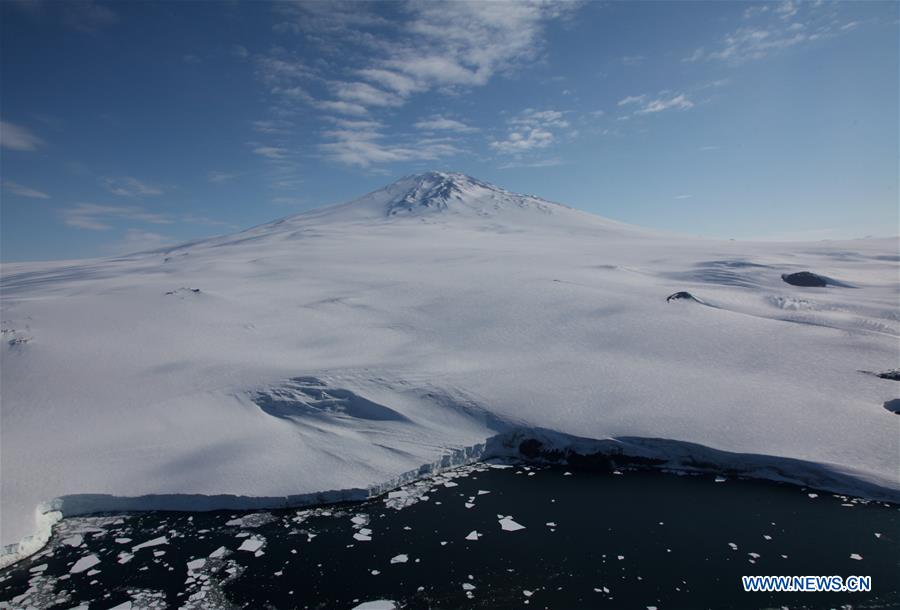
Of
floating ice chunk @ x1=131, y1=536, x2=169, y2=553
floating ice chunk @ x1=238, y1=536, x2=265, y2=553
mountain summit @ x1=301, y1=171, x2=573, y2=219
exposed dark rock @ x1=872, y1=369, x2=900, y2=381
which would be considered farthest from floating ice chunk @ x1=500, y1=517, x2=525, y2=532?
mountain summit @ x1=301, y1=171, x2=573, y2=219

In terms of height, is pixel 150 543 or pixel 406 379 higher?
pixel 406 379

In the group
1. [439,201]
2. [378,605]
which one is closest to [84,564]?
[378,605]

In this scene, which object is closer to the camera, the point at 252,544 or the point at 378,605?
the point at 378,605

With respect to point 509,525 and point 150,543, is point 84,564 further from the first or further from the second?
point 509,525

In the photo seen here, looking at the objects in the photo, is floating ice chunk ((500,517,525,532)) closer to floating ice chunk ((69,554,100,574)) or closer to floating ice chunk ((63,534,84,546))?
floating ice chunk ((69,554,100,574))

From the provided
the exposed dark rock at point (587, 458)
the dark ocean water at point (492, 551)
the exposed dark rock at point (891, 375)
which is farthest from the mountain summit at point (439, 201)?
the dark ocean water at point (492, 551)

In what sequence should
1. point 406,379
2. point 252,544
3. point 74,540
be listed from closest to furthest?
point 252,544
point 74,540
point 406,379

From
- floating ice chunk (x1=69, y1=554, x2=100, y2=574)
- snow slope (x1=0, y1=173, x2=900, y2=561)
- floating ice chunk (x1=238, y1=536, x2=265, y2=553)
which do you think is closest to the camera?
floating ice chunk (x1=69, y1=554, x2=100, y2=574)
